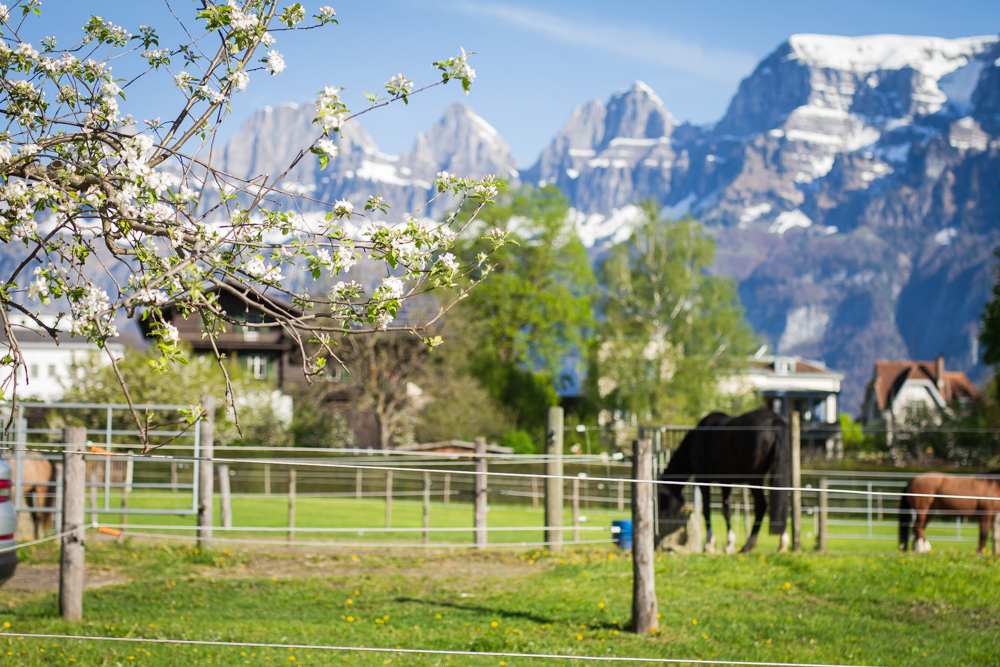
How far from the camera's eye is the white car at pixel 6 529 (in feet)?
21.2

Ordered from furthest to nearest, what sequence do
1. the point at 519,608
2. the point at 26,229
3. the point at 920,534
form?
the point at 920,534, the point at 519,608, the point at 26,229

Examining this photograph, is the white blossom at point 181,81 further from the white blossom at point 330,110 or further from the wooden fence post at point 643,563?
the wooden fence post at point 643,563

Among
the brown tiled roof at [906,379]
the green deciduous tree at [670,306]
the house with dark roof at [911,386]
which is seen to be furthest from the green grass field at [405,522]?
the brown tiled roof at [906,379]

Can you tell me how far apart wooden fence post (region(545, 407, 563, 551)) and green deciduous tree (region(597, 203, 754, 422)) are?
29529 mm

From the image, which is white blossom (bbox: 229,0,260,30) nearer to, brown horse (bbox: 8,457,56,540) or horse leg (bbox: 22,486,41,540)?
horse leg (bbox: 22,486,41,540)

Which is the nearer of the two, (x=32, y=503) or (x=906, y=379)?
(x=32, y=503)

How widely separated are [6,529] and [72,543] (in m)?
0.75

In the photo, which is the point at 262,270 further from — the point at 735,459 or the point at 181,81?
the point at 735,459

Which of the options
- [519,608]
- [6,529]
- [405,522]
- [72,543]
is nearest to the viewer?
[6,529]

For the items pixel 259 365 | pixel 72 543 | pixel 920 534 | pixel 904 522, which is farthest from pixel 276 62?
pixel 259 365

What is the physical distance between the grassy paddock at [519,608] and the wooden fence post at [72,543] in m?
0.16

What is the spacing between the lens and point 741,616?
736 centimetres

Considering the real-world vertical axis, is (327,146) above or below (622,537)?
above

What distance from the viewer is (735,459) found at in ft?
40.5
